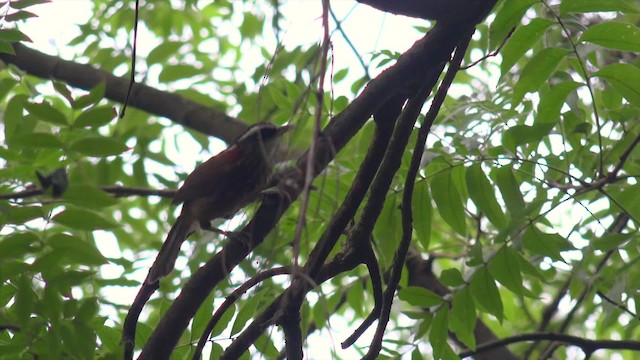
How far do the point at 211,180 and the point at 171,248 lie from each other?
0.43m

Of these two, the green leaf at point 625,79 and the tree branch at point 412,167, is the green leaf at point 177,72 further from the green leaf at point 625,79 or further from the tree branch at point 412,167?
the green leaf at point 625,79

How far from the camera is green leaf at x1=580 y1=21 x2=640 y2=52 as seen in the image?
9.21 ft

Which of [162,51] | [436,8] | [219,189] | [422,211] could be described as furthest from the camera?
[162,51]

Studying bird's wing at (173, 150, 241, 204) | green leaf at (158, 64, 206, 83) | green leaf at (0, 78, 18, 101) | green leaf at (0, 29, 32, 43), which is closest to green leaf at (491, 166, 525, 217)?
bird's wing at (173, 150, 241, 204)

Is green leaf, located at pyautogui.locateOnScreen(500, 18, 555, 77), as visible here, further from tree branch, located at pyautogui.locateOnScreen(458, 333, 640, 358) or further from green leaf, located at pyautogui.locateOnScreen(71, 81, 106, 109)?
green leaf, located at pyautogui.locateOnScreen(71, 81, 106, 109)

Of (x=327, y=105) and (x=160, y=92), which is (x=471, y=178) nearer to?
(x=327, y=105)

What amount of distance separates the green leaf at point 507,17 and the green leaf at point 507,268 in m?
0.96

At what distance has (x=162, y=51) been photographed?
5188 millimetres

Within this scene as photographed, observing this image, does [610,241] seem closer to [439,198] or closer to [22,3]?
[439,198]

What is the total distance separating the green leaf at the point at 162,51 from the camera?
17.0 feet

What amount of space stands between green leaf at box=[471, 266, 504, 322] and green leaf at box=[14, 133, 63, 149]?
1868 mm

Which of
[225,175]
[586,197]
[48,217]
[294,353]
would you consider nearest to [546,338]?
[586,197]

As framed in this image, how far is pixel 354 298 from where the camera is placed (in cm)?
436

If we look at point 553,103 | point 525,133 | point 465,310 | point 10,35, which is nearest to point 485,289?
point 465,310
